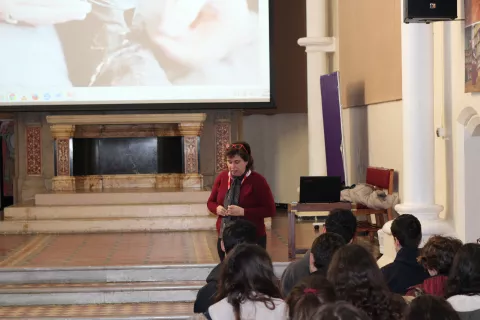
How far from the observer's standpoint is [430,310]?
8.20 feet

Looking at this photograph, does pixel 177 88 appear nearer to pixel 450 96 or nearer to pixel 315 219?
pixel 315 219

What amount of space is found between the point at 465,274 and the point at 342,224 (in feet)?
4.48

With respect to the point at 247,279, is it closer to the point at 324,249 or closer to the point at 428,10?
the point at 324,249

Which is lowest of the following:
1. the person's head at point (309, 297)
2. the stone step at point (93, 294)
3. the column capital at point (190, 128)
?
the stone step at point (93, 294)

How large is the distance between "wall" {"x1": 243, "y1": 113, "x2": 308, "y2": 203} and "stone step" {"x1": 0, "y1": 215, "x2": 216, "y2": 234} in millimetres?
3965

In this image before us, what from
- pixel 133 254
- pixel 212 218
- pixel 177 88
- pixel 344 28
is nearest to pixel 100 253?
pixel 133 254

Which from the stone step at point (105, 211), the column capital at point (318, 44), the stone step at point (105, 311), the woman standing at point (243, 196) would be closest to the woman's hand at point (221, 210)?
the woman standing at point (243, 196)

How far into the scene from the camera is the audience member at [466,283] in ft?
10.5

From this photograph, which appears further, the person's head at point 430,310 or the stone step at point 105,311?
the stone step at point 105,311

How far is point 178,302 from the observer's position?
7559 millimetres

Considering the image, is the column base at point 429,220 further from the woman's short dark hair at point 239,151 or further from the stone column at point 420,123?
the woman's short dark hair at point 239,151

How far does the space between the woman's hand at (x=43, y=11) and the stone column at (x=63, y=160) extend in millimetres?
1455

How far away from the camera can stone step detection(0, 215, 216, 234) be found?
1098 centimetres

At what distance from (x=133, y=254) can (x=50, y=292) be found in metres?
1.49
